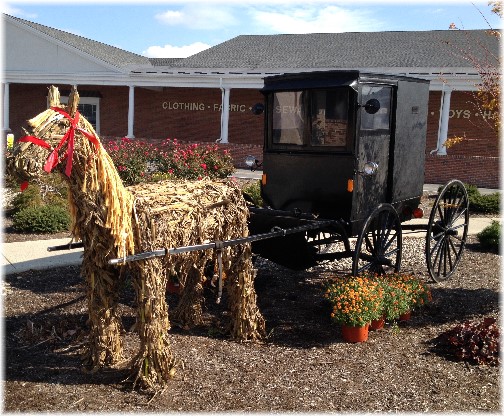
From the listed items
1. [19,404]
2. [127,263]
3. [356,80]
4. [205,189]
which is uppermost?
[356,80]

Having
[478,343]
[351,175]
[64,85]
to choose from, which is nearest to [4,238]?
[351,175]

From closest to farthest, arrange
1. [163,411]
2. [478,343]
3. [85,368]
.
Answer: [163,411] → [85,368] → [478,343]

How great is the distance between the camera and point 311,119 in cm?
629

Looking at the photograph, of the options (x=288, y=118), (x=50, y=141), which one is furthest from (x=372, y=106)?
(x=50, y=141)

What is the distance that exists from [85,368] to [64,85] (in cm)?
2757

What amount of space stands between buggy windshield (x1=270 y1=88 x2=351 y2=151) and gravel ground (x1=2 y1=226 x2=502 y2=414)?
188 centimetres

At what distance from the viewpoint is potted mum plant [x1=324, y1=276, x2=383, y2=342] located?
17.1 ft

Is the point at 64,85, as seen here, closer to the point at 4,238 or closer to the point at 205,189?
the point at 4,238

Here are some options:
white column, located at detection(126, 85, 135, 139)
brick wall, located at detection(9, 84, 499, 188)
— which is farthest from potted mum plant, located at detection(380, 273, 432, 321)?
white column, located at detection(126, 85, 135, 139)

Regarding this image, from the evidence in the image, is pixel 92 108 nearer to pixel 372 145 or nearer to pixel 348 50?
pixel 348 50

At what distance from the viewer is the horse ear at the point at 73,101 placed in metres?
3.78

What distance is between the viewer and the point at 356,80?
19.4ft

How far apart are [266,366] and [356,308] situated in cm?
103

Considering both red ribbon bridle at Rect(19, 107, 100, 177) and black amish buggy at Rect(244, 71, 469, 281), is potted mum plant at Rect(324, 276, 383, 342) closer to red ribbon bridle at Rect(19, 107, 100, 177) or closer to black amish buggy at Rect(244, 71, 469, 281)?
black amish buggy at Rect(244, 71, 469, 281)
